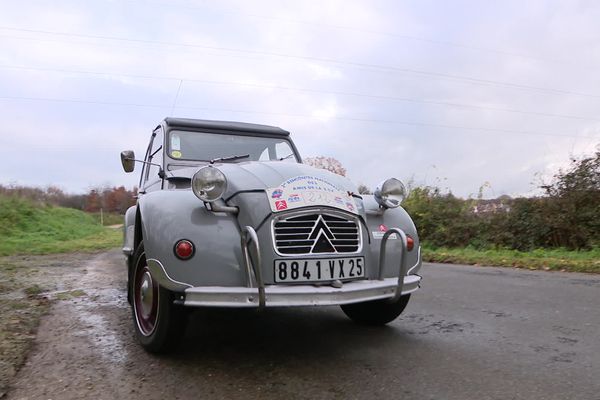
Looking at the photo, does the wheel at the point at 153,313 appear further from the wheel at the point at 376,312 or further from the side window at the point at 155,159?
the wheel at the point at 376,312

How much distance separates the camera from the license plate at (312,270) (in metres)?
3.08

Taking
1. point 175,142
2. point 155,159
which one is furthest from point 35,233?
point 175,142

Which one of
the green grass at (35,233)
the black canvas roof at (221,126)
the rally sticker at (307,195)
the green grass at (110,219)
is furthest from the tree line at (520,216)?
the green grass at (110,219)

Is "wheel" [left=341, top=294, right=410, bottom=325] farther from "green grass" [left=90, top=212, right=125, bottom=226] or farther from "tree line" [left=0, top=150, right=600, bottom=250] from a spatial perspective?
"green grass" [left=90, top=212, right=125, bottom=226]

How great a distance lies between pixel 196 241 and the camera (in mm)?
3078

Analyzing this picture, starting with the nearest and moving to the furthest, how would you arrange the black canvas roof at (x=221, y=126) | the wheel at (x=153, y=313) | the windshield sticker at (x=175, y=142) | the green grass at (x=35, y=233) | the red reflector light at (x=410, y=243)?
the wheel at (x=153, y=313) → the red reflector light at (x=410, y=243) → the windshield sticker at (x=175, y=142) → the black canvas roof at (x=221, y=126) → the green grass at (x=35, y=233)

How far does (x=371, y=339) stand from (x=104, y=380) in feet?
6.38

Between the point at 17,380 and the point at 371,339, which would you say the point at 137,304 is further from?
the point at 371,339

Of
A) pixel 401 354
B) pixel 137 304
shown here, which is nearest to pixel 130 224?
pixel 137 304

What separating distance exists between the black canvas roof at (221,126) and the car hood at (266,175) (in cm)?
138

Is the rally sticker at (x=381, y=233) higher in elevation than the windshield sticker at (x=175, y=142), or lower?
lower

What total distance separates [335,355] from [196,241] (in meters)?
1.27

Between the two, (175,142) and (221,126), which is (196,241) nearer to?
(175,142)

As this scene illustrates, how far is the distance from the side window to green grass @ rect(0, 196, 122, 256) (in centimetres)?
926
